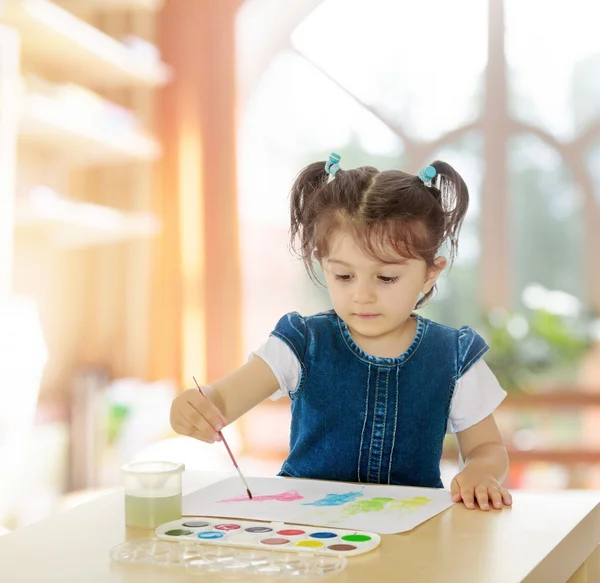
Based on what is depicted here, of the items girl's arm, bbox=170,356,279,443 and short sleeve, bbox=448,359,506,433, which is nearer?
girl's arm, bbox=170,356,279,443

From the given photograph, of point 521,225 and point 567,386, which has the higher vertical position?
point 521,225

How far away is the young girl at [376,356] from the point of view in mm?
1176

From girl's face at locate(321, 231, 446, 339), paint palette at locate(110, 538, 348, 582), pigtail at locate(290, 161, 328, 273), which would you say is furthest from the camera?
pigtail at locate(290, 161, 328, 273)

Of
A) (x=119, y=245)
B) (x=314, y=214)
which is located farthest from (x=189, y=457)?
(x=314, y=214)

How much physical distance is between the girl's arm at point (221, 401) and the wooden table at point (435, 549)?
0.11m

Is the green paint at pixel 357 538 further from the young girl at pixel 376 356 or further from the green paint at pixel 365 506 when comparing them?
the young girl at pixel 376 356

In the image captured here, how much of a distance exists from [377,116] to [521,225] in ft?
2.39

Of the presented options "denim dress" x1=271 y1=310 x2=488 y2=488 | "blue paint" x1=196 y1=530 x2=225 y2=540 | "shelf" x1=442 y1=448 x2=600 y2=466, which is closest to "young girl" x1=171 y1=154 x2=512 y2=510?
"denim dress" x1=271 y1=310 x2=488 y2=488

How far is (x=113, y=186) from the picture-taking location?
3473mm

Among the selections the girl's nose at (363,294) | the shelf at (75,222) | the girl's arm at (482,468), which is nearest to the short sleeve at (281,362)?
the girl's nose at (363,294)

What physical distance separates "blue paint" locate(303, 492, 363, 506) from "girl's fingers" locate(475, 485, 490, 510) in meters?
0.13

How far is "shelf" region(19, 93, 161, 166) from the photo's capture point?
266cm

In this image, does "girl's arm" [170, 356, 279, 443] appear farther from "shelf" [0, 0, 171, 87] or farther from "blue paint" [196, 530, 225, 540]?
"shelf" [0, 0, 171, 87]

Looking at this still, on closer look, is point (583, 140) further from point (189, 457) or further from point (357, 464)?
point (357, 464)
